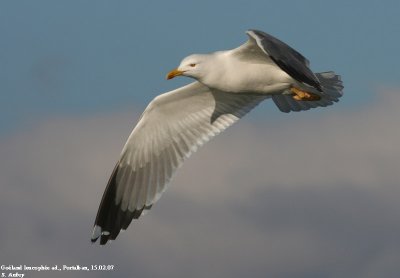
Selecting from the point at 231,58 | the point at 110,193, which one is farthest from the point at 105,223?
the point at 231,58

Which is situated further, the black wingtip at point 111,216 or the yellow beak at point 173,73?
the black wingtip at point 111,216

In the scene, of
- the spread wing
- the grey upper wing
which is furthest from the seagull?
the grey upper wing

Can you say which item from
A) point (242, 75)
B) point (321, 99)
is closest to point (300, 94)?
point (242, 75)

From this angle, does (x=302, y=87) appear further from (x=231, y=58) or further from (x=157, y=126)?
(x=157, y=126)

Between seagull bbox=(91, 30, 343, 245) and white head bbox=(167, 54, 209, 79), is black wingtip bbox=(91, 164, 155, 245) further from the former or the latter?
white head bbox=(167, 54, 209, 79)

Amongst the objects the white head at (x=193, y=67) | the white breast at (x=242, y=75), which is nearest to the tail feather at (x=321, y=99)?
the white breast at (x=242, y=75)

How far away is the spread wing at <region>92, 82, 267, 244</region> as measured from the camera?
43.4 feet

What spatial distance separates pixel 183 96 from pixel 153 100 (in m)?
0.40

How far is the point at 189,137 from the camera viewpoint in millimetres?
13391

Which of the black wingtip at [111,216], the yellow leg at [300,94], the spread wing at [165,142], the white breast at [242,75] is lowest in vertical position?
the black wingtip at [111,216]

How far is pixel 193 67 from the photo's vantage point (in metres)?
11.8

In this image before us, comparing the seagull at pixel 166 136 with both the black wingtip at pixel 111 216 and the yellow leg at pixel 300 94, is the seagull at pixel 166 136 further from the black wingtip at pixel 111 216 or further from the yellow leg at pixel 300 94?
the yellow leg at pixel 300 94

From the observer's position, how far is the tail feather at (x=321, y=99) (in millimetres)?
13375

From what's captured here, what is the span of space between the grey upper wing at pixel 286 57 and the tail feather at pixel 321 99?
2.28 meters
